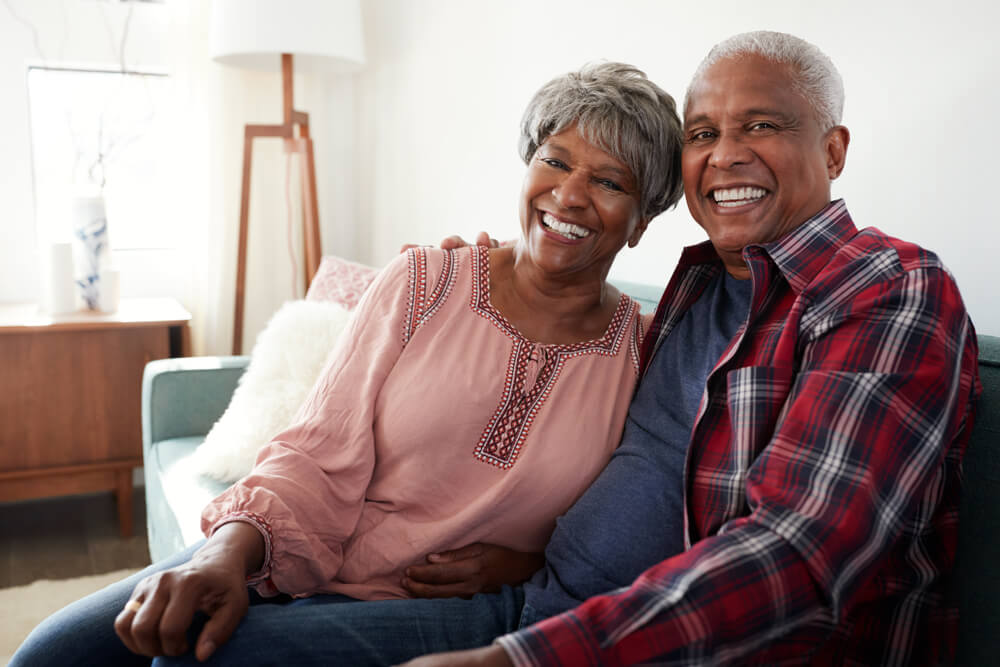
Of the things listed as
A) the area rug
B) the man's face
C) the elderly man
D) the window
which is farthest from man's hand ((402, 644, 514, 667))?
the window

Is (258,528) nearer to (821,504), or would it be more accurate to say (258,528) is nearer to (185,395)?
(821,504)

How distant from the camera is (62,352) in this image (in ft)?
8.07

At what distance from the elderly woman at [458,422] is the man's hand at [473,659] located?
26cm

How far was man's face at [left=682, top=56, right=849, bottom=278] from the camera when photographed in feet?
3.29

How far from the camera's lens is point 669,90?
1682 millimetres

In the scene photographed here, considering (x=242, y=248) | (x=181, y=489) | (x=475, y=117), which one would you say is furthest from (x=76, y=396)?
(x=475, y=117)

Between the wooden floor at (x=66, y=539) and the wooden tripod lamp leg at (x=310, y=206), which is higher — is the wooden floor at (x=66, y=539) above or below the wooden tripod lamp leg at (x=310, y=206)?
below

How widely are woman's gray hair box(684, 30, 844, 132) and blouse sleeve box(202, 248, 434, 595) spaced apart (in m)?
0.56

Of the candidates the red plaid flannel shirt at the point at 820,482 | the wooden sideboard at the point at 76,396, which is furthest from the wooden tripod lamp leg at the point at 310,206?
the red plaid flannel shirt at the point at 820,482

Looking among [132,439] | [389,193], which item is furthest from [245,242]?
[132,439]

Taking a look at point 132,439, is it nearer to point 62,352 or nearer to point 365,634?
point 62,352

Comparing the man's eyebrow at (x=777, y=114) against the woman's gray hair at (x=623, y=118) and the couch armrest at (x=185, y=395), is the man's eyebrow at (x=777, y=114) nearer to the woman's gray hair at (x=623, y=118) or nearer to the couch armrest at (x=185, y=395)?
the woman's gray hair at (x=623, y=118)

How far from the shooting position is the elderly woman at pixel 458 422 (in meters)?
1.04

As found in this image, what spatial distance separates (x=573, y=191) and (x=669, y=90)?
1.98 feet
